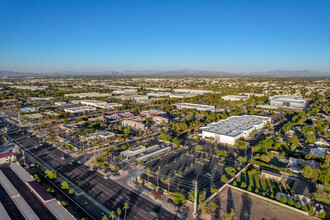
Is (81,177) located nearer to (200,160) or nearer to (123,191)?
(123,191)

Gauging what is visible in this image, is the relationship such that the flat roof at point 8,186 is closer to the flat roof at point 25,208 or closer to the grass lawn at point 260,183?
the flat roof at point 25,208

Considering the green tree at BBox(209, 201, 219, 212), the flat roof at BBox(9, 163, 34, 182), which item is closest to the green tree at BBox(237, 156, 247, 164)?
the green tree at BBox(209, 201, 219, 212)

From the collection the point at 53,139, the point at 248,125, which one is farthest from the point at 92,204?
the point at 248,125

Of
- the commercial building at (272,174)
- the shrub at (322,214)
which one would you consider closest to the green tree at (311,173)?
the commercial building at (272,174)

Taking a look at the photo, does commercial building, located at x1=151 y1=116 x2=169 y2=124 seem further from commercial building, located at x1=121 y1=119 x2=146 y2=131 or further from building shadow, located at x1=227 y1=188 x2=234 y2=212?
building shadow, located at x1=227 y1=188 x2=234 y2=212

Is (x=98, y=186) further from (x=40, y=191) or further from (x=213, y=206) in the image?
(x=213, y=206)

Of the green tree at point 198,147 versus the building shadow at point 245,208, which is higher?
the green tree at point 198,147
